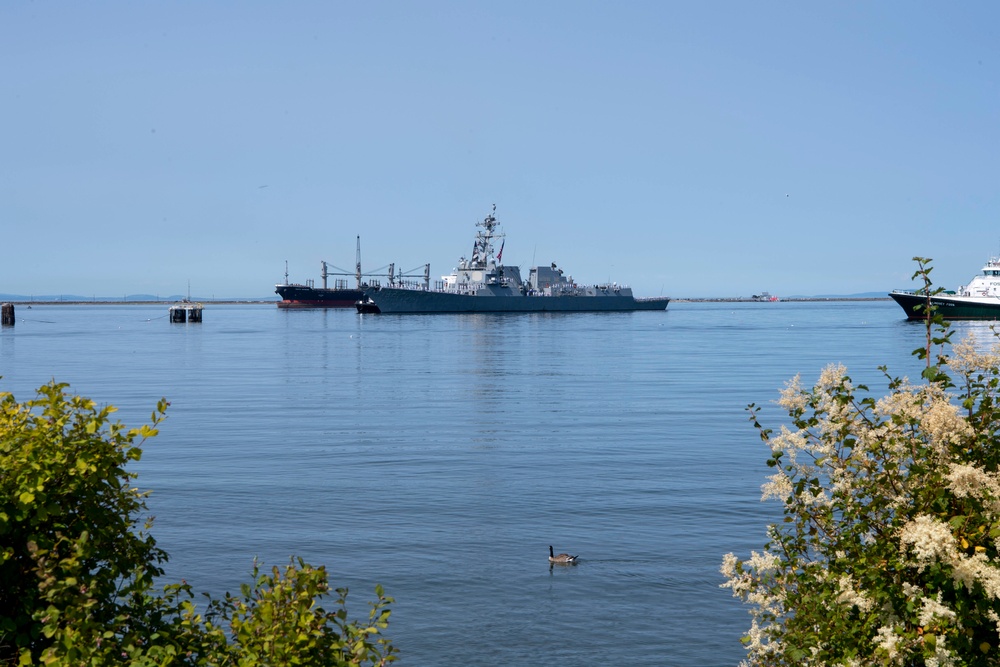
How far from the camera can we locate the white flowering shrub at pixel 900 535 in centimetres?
502

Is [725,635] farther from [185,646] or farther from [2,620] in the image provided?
[2,620]

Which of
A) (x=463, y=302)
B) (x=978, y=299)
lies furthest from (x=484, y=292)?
(x=978, y=299)

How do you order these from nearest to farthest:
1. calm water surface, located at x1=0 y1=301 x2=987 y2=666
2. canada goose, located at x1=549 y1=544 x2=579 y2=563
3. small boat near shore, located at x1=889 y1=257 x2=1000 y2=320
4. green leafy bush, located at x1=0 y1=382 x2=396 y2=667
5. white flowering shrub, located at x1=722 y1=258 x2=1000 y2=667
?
1. green leafy bush, located at x1=0 y1=382 x2=396 y2=667
2. white flowering shrub, located at x1=722 y1=258 x2=1000 y2=667
3. calm water surface, located at x1=0 y1=301 x2=987 y2=666
4. canada goose, located at x1=549 y1=544 x2=579 y2=563
5. small boat near shore, located at x1=889 y1=257 x2=1000 y2=320

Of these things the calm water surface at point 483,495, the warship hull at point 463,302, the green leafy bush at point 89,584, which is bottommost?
the calm water surface at point 483,495

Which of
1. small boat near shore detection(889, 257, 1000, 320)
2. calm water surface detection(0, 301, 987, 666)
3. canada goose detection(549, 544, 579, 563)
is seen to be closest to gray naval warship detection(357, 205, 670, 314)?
small boat near shore detection(889, 257, 1000, 320)

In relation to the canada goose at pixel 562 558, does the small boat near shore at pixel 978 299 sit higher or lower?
higher

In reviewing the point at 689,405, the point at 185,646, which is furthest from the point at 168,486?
the point at 689,405

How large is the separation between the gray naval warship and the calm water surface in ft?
310

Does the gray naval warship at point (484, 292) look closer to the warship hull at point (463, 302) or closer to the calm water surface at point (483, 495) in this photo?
the warship hull at point (463, 302)

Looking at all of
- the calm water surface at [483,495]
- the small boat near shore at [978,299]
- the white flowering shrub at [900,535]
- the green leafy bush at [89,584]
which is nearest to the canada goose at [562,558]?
the calm water surface at [483,495]

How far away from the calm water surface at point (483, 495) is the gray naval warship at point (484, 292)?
94380 mm

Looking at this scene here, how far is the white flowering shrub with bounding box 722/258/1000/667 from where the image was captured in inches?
198

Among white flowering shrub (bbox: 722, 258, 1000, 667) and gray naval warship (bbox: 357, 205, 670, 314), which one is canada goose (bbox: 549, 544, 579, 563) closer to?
white flowering shrub (bbox: 722, 258, 1000, 667)

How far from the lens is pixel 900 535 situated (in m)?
5.40
